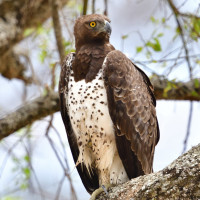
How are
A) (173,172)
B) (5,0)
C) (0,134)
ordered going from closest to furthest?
(173,172) → (0,134) → (5,0)

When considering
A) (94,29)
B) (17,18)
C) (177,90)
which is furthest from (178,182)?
(17,18)

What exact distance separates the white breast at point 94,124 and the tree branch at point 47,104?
0.96 m

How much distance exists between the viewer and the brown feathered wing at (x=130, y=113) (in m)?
4.64

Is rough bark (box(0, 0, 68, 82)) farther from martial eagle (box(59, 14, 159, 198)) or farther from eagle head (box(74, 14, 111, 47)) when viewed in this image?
martial eagle (box(59, 14, 159, 198))

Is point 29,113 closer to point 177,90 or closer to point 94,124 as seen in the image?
point 94,124

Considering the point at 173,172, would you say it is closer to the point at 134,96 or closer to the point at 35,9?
the point at 134,96

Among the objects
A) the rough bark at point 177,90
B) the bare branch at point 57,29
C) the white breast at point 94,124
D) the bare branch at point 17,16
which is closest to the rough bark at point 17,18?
the bare branch at point 17,16

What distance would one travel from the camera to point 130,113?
4754 millimetres

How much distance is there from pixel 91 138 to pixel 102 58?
2.71ft

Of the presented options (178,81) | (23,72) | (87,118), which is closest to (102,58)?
(87,118)

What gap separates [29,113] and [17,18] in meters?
2.03

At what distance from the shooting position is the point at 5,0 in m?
7.06

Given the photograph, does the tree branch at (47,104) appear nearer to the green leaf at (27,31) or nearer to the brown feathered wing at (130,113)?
the brown feathered wing at (130,113)

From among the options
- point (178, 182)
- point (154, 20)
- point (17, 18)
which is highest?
point (17, 18)
